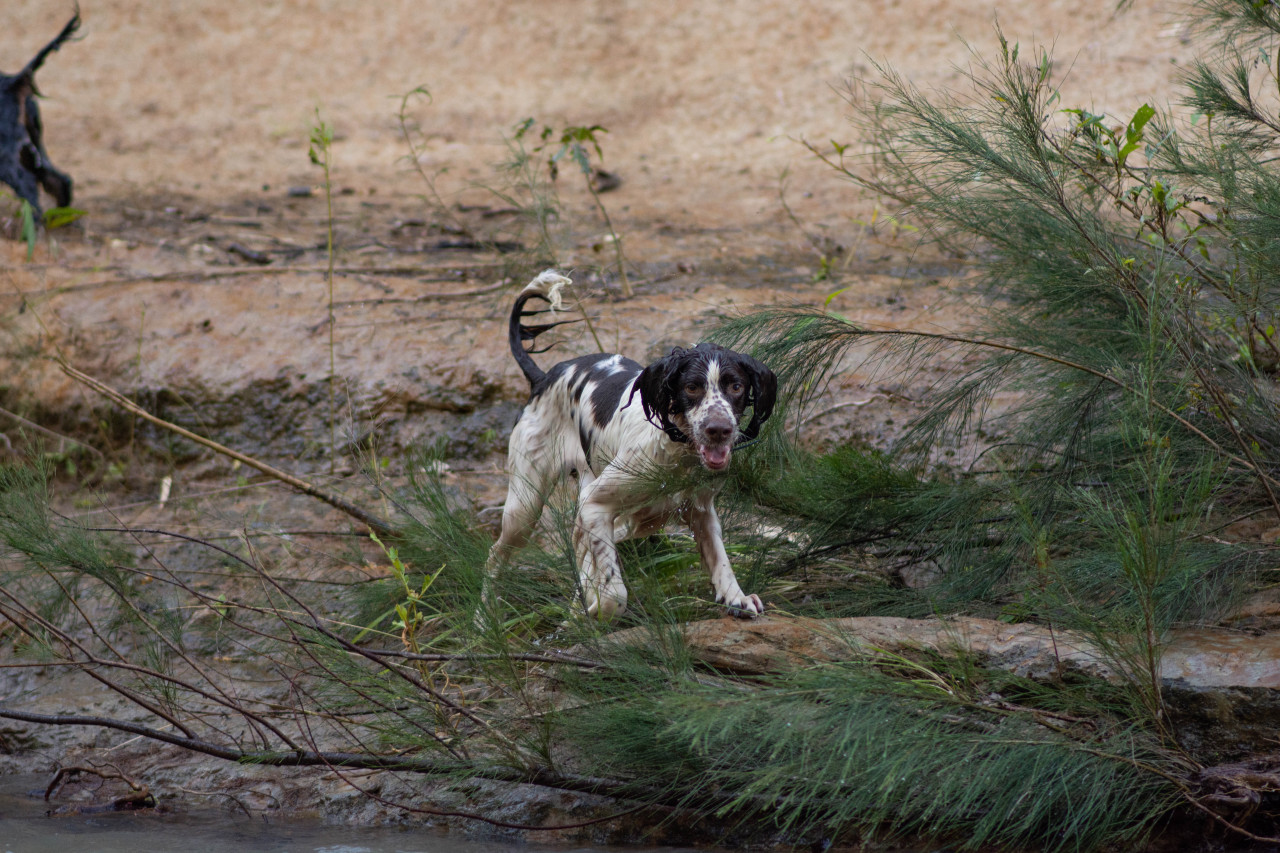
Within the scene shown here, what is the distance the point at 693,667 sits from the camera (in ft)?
10.3

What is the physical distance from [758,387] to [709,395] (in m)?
0.17

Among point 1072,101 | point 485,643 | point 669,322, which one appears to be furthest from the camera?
point 1072,101

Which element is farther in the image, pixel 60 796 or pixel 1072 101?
pixel 1072 101

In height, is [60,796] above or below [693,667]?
below

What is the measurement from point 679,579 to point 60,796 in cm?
217

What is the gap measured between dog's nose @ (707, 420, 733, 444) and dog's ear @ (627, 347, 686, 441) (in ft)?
Answer: 0.56

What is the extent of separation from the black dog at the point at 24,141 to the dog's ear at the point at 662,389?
549cm

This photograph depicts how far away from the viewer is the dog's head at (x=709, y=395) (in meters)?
3.27

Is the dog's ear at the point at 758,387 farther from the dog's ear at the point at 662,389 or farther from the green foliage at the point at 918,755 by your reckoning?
the green foliage at the point at 918,755

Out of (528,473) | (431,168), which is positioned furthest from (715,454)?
(431,168)

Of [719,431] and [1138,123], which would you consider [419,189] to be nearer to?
[719,431]

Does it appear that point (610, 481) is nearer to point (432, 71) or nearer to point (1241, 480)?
point (1241, 480)

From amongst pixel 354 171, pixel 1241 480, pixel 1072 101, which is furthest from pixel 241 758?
pixel 1072 101

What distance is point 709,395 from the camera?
3309 mm
